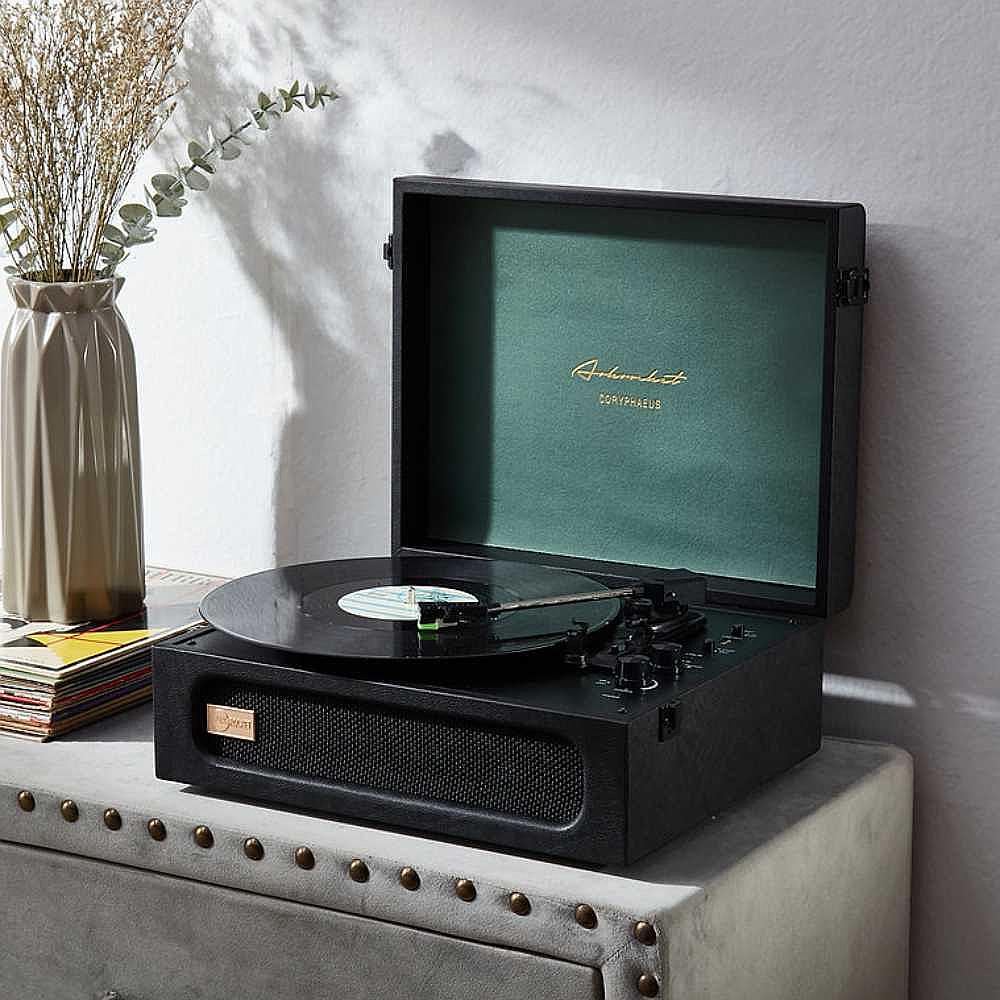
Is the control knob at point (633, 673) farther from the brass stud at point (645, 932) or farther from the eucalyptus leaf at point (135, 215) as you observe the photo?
the eucalyptus leaf at point (135, 215)

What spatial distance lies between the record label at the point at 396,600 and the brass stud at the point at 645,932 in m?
0.32

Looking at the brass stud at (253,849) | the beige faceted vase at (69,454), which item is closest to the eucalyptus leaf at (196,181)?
the beige faceted vase at (69,454)

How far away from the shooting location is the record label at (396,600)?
134 centimetres

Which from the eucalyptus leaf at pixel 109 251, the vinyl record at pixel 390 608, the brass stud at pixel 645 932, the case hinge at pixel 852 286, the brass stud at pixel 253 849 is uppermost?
the eucalyptus leaf at pixel 109 251

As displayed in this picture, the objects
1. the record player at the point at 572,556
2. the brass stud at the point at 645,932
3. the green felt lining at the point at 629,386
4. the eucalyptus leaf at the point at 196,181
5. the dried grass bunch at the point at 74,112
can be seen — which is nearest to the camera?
the brass stud at the point at 645,932

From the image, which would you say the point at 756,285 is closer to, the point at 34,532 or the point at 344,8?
the point at 344,8

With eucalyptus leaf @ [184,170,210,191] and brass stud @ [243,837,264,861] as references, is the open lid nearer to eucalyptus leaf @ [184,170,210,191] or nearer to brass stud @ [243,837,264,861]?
eucalyptus leaf @ [184,170,210,191]

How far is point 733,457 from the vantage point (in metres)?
1.49

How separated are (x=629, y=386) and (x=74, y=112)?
56 cm

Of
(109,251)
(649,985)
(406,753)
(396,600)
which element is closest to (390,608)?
(396,600)

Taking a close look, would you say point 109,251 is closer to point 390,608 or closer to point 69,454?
point 69,454

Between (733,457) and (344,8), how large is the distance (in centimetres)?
58

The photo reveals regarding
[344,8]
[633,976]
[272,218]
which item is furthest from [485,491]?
[633,976]
